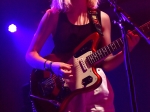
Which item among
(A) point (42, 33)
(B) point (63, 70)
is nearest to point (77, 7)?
(A) point (42, 33)

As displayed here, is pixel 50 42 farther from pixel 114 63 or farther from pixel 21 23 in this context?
pixel 114 63

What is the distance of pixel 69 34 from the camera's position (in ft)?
6.20

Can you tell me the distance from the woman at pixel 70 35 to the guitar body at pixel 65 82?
0.04 m

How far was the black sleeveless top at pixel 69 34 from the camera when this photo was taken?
74.1 inches

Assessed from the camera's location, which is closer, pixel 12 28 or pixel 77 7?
pixel 77 7

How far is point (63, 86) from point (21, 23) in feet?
5.03

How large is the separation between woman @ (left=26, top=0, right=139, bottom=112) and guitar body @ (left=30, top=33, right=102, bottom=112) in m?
0.04

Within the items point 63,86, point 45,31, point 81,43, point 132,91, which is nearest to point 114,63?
point 81,43

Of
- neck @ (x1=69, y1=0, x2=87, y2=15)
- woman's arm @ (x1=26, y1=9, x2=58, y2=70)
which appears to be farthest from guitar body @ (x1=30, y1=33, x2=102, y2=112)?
neck @ (x1=69, y1=0, x2=87, y2=15)

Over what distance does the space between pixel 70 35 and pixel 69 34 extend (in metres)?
0.01

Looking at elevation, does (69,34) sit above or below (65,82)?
above

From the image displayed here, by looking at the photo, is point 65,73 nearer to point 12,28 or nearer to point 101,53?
point 101,53

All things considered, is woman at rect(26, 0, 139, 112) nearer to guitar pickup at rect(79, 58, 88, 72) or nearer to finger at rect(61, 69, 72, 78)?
finger at rect(61, 69, 72, 78)

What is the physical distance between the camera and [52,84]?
1909mm
